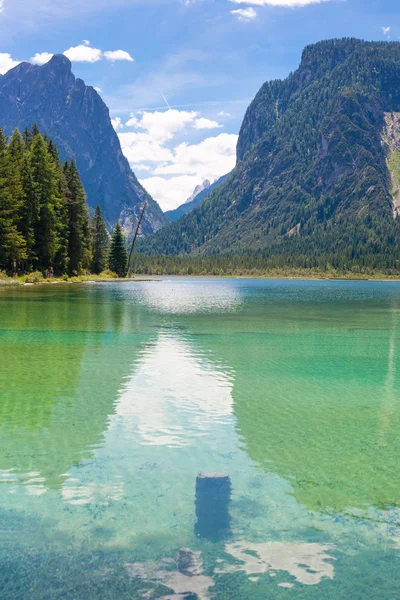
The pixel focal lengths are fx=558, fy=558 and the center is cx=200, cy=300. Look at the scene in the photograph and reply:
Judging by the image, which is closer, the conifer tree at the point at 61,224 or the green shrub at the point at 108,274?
the conifer tree at the point at 61,224

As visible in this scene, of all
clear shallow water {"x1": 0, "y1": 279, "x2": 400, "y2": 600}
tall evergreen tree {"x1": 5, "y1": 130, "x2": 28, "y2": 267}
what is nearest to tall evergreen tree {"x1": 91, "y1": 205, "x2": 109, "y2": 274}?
tall evergreen tree {"x1": 5, "y1": 130, "x2": 28, "y2": 267}

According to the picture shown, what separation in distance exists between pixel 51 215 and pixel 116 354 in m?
62.2

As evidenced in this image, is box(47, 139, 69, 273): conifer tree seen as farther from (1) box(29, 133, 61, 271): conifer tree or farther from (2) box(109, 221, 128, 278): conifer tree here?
(2) box(109, 221, 128, 278): conifer tree

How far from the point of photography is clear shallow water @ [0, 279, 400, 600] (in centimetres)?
590

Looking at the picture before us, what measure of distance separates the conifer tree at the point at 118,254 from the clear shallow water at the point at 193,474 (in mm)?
106981

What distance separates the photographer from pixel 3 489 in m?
8.11

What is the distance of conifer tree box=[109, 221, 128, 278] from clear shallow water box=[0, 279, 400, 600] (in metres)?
107

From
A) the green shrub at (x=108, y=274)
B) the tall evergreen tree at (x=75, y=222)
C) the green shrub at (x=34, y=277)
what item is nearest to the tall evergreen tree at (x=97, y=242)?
the green shrub at (x=108, y=274)

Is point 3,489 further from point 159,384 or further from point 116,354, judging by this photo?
point 116,354

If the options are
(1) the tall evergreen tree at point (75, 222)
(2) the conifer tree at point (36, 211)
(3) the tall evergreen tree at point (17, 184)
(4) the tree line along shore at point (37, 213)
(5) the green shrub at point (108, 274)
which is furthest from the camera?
(5) the green shrub at point (108, 274)

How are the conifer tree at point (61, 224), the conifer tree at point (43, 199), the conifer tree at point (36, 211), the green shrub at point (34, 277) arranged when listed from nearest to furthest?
the conifer tree at point (36, 211)
the green shrub at point (34, 277)
the conifer tree at point (43, 199)
the conifer tree at point (61, 224)

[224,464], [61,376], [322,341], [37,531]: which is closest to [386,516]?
[224,464]

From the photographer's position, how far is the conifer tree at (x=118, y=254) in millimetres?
125938

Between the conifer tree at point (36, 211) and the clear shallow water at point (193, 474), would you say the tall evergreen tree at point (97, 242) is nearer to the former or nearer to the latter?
the conifer tree at point (36, 211)
